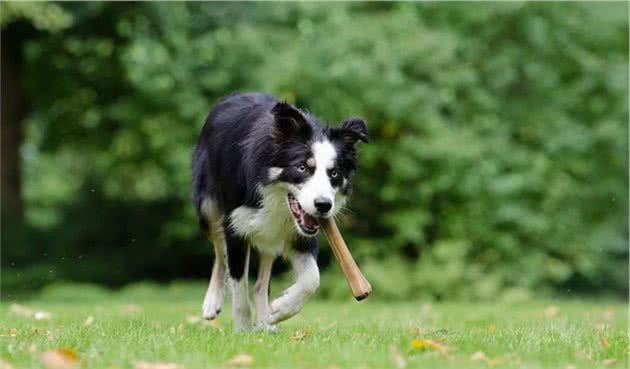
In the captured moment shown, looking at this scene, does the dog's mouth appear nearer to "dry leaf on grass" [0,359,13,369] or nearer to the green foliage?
"dry leaf on grass" [0,359,13,369]

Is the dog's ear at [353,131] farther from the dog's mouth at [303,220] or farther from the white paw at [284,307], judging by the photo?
the white paw at [284,307]

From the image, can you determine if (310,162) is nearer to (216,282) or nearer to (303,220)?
(303,220)

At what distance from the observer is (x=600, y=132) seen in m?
19.2

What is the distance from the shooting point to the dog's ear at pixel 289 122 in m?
6.83

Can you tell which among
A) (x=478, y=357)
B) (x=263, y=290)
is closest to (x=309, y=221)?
(x=263, y=290)

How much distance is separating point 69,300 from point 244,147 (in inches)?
439

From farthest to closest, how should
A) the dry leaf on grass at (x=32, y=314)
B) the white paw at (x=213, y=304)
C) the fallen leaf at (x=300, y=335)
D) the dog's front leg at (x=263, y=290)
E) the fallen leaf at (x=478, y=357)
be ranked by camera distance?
the dry leaf on grass at (x=32, y=314)
the white paw at (x=213, y=304)
the dog's front leg at (x=263, y=290)
the fallen leaf at (x=300, y=335)
the fallen leaf at (x=478, y=357)

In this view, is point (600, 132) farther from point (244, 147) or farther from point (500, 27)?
point (244, 147)

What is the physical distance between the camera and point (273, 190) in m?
7.01

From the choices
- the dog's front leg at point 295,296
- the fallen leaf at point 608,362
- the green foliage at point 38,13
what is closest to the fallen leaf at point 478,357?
the fallen leaf at point 608,362

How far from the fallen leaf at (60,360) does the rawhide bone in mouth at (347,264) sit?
2.39 m

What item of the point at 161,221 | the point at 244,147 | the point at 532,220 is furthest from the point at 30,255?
the point at 244,147

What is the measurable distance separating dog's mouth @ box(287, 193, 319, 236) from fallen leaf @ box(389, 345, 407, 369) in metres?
1.48

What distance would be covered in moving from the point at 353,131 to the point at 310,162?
43 cm
